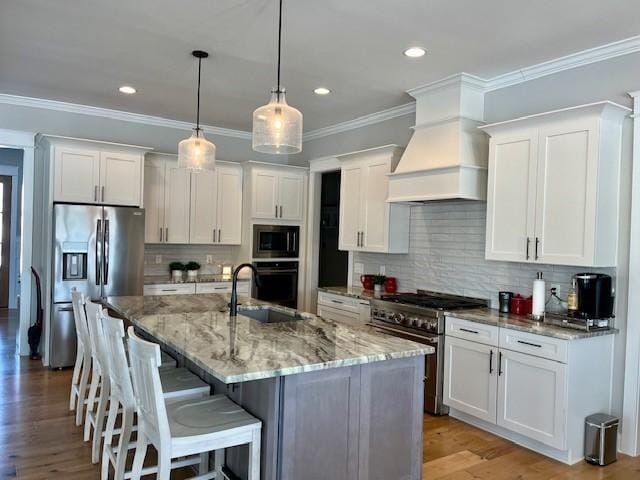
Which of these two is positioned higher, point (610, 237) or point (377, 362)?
point (610, 237)

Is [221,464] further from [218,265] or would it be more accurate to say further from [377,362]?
[218,265]

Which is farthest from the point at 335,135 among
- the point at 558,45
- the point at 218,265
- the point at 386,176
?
the point at 558,45

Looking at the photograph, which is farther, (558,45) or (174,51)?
(174,51)

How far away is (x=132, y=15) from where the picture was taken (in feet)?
10.5

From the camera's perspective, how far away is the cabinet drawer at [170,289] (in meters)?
5.58

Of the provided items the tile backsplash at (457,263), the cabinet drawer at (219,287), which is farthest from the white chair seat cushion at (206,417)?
the cabinet drawer at (219,287)

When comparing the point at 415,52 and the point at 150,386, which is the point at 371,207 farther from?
the point at 150,386

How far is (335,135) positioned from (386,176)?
1.52 meters

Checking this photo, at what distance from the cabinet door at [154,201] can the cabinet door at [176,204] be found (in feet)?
0.19

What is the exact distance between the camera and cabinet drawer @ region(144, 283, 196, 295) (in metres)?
5.58

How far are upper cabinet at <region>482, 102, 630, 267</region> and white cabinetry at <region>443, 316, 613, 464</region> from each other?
2.00 ft

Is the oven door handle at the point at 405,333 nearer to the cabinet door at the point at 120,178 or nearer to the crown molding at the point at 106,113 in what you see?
the cabinet door at the point at 120,178

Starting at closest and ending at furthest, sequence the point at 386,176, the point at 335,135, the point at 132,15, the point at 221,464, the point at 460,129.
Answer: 1. the point at 221,464
2. the point at 132,15
3. the point at 460,129
4. the point at 386,176
5. the point at 335,135

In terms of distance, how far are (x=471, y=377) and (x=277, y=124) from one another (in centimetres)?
243
